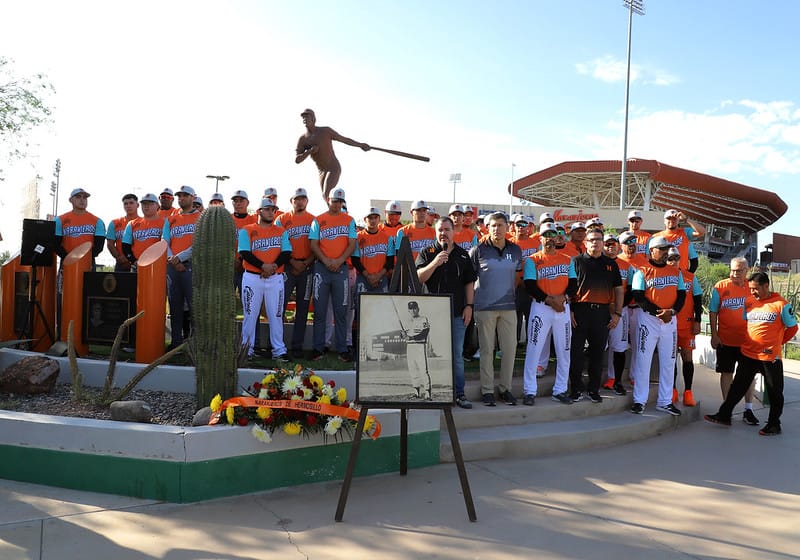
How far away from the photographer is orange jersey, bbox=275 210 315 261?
746 cm

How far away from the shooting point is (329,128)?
10383 millimetres

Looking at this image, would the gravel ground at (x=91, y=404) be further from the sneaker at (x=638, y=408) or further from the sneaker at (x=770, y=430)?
the sneaker at (x=770, y=430)

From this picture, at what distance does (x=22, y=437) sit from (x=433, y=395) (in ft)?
9.99

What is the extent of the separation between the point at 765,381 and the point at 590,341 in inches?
80.2

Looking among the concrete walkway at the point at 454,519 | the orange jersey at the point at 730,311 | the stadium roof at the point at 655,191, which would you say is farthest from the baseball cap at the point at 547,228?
the stadium roof at the point at 655,191

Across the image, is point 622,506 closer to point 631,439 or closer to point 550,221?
point 631,439

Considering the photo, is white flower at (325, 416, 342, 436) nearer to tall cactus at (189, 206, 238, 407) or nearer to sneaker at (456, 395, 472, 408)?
tall cactus at (189, 206, 238, 407)

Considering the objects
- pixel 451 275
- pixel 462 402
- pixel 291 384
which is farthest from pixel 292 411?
pixel 451 275

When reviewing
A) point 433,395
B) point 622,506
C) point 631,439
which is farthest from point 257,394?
point 631,439

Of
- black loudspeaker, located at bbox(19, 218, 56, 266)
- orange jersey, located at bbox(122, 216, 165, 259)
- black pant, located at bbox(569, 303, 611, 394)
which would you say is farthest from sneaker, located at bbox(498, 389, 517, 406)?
black loudspeaker, located at bbox(19, 218, 56, 266)

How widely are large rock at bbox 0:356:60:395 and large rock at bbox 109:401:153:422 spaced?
Result: 1.45 meters

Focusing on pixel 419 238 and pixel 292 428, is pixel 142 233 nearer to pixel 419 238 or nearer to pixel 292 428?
pixel 419 238

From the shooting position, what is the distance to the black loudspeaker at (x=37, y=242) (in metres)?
7.41

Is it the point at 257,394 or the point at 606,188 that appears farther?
the point at 606,188
